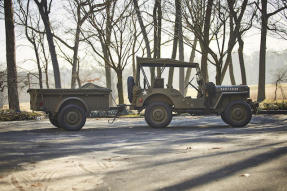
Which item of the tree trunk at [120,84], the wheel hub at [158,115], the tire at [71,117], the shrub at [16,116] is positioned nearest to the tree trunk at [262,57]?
the tree trunk at [120,84]

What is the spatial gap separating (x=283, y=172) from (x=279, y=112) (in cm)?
1332

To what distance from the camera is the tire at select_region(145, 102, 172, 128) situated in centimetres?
1140

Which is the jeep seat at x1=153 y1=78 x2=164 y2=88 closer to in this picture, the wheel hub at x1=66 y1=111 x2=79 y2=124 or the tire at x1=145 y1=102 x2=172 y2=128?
the tire at x1=145 y1=102 x2=172 y2=128

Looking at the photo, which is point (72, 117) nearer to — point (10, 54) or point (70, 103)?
point (70, 103)

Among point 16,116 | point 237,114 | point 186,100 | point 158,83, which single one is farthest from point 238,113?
point 16,116

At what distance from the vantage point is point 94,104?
11.2m

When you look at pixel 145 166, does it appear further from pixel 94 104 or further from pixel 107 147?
pixel 94 104

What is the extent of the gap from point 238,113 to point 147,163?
21.9 ft

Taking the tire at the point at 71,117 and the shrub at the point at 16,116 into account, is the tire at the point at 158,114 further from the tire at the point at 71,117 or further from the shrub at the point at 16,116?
the shrub at the point at 16,116

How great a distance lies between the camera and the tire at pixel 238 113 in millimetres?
11531

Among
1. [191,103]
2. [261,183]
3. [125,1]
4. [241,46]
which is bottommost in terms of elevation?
A: [261,183]

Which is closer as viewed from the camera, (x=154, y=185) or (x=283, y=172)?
(x=154, y=185)

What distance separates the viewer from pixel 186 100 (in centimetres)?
1169

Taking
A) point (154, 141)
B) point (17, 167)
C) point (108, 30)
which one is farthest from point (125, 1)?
point (17, 167)
